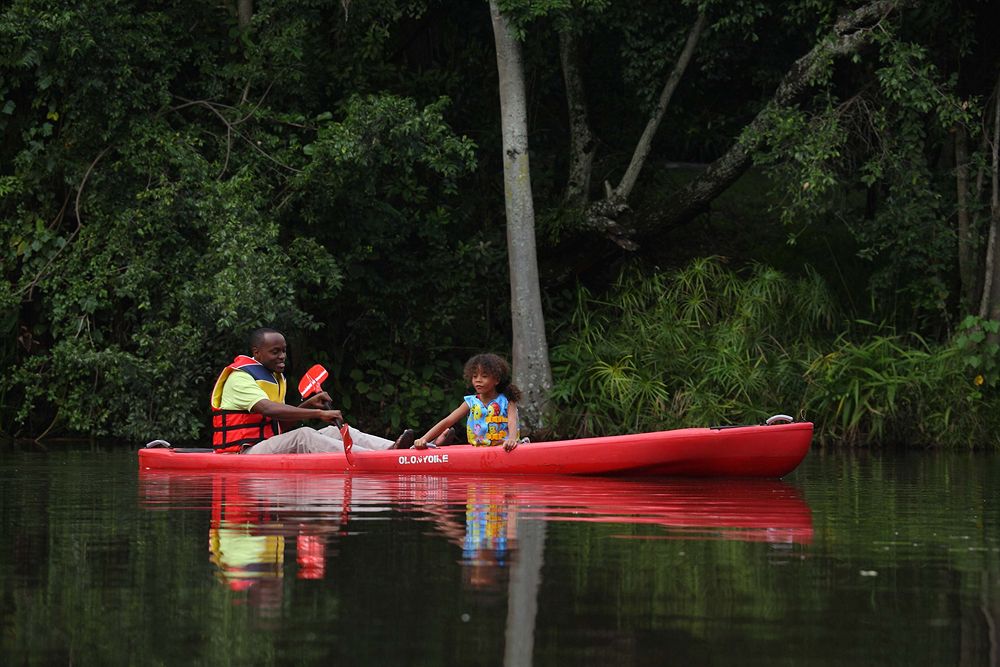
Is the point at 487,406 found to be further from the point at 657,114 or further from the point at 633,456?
the point at 657,114

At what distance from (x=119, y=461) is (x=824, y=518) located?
23.2 ft

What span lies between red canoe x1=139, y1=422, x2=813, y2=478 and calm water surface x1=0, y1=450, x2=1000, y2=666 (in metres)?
0.91

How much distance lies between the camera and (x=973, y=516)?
323 inches

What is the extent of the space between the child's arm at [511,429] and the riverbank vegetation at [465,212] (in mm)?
3947

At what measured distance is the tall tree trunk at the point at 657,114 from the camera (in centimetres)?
1625

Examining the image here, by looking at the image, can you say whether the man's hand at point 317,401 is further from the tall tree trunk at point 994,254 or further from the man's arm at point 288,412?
the tall tree trunk at point 994,254

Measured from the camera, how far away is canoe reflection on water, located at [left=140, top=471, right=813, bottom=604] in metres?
6.36

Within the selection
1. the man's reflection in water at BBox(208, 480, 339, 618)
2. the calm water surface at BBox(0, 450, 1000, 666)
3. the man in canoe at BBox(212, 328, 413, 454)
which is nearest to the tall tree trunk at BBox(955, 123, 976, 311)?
the calm water surface at BBox(0, 450, 1000, 666)

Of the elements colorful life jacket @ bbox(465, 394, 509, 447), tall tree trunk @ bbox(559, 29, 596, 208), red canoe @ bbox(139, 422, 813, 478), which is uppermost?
tall tree trunk @ bbox(559, 29, 596, 208)

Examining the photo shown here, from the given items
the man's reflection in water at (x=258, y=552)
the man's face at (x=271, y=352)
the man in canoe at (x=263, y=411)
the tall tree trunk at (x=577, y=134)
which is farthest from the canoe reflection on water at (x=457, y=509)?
the tall tree trunk at (x=577, y=134)

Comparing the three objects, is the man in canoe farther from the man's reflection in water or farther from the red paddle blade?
the man's reflection in water

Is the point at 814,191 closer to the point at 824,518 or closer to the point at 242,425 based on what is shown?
the point at 242,425

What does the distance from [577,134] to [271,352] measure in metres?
6.95

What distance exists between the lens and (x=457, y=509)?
8398 mm
